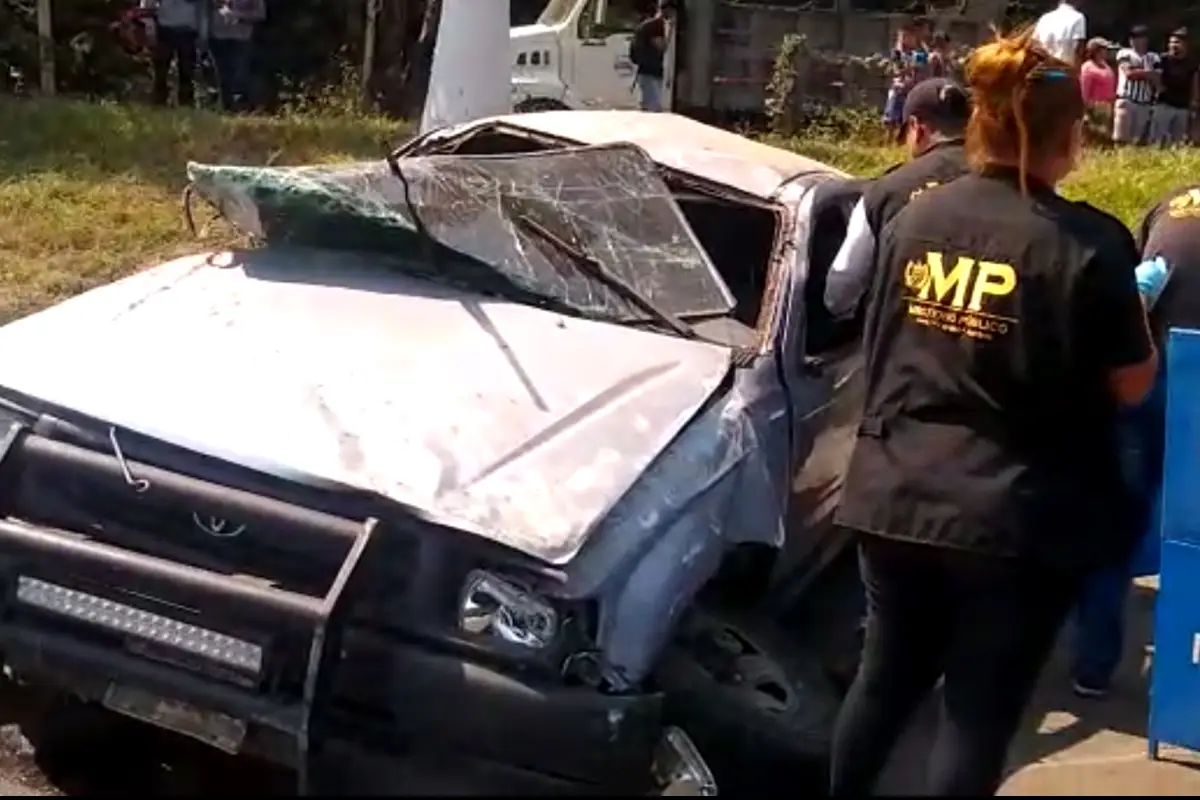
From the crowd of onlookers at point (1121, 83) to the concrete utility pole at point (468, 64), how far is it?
662cm

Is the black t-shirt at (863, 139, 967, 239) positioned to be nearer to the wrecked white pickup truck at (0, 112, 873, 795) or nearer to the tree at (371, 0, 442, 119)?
the wrecked white pickup truck at (0, 112, 873, 795)

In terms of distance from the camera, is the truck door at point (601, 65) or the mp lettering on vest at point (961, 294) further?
the truck door at point (601, 65)

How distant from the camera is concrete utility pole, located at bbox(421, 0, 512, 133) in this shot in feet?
34.5

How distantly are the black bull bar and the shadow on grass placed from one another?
684 centimetres

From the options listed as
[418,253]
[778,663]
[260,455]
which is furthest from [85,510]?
[778,663]

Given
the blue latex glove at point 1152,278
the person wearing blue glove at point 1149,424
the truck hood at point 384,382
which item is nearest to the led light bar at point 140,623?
the truck hood at point 384,382

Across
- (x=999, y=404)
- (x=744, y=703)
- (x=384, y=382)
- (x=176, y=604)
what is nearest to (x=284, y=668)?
(x=176, y=604)

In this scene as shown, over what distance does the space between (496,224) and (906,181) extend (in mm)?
1223

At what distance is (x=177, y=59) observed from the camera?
16.6m

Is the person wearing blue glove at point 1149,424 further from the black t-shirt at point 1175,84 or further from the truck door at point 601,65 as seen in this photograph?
the black t-shirt at point 1175,84

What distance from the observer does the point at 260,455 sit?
4191mm

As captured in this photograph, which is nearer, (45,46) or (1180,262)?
(1180,262)

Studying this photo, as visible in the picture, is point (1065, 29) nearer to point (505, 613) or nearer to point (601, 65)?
point (601, 65)

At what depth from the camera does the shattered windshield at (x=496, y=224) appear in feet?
17.2
